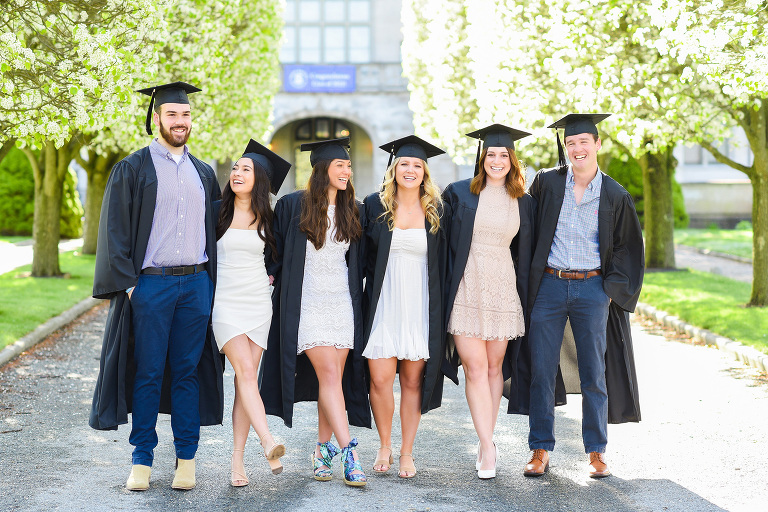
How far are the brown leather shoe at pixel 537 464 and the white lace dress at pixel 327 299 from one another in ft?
4.36

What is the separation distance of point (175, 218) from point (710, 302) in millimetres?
10419

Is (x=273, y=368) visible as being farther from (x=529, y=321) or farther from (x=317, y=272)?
(x=529, y=321)

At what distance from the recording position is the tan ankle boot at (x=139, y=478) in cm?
542

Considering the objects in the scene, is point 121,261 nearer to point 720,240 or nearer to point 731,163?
point 731,163

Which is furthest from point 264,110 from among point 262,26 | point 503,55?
point 503,55

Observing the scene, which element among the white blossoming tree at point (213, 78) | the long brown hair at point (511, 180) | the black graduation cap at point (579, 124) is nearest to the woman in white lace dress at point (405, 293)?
the long brown hair at point (511, 180)

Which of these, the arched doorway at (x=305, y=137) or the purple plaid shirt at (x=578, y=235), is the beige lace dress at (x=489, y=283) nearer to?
the purple plaid shirt at (x=578, y=235)

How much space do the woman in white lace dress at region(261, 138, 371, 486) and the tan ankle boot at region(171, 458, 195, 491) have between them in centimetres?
62

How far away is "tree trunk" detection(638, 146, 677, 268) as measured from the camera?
19.3 metres

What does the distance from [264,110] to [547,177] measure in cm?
1608

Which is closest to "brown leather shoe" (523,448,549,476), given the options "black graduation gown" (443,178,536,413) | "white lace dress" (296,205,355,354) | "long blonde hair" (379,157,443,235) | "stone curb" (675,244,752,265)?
"black graduation gown" (443,178,536,413)

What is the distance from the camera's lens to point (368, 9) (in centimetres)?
3816

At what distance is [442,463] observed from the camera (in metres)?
6.14

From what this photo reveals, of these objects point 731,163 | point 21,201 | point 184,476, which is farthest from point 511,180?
point 21,201
